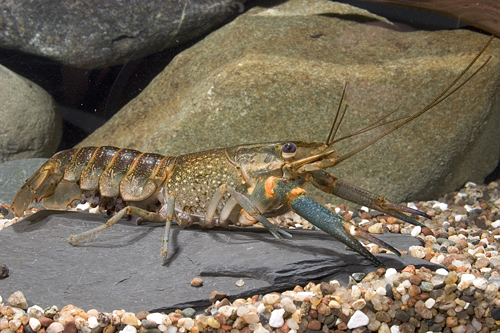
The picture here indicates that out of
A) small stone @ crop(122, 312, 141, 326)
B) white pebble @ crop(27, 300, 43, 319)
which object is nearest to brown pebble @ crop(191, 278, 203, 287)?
small stone @ crop(122, 312, 141, 326)

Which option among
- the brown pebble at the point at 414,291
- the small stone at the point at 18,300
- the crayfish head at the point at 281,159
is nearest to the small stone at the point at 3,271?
the small stone at the point at 18,300

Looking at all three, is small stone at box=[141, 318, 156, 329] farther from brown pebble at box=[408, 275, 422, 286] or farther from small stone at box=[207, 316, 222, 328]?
brown pebble at box=[408, 275, 422, 286]

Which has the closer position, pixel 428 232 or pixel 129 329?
pixel 129 329

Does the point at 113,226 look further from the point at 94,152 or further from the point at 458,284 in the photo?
the point at 458,284

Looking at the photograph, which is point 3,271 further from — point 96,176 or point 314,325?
point 314,325

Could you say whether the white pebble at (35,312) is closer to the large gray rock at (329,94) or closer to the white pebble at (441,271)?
the large gray rock at (329,94)

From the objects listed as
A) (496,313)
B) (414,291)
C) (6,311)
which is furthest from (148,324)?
(496,313)
